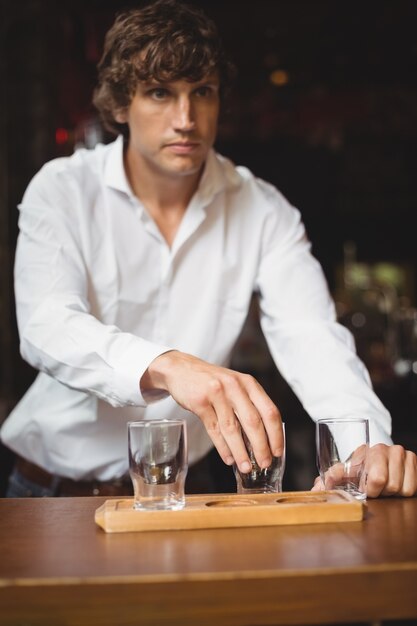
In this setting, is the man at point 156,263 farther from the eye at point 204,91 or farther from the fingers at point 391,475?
the fingers at point 391,475

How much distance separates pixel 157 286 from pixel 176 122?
389 mm

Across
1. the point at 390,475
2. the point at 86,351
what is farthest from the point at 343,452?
the point at 86,351

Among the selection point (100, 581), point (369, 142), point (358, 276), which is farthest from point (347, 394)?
point (358, 276)

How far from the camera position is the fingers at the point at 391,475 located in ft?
4.28

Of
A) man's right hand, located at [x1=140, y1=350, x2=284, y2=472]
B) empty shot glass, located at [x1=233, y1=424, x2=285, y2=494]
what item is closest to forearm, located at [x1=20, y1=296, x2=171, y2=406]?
man's right hand, located at [x1=140, y1=350, x2=284, y2=472]

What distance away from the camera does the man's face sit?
1783 mm

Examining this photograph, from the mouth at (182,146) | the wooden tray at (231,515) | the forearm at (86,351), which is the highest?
the mouth at (182,146)

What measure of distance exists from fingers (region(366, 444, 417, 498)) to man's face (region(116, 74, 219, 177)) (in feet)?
2.48

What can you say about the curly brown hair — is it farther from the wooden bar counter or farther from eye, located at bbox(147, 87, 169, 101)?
the wooden bar counter

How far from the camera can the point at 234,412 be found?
129cm

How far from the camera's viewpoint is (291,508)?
1.10 m

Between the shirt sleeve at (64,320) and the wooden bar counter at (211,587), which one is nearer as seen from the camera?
the wooden bar counter at (211,587)

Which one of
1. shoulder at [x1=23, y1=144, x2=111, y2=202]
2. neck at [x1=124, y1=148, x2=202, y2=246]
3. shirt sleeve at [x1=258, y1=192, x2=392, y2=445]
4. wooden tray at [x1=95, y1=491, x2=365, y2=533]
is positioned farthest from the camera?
neck at [x1=124, y1=148, x2=202, y2=246]

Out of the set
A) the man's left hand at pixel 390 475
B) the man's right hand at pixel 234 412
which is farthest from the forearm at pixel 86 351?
the man's left hand at pixel 390 475
